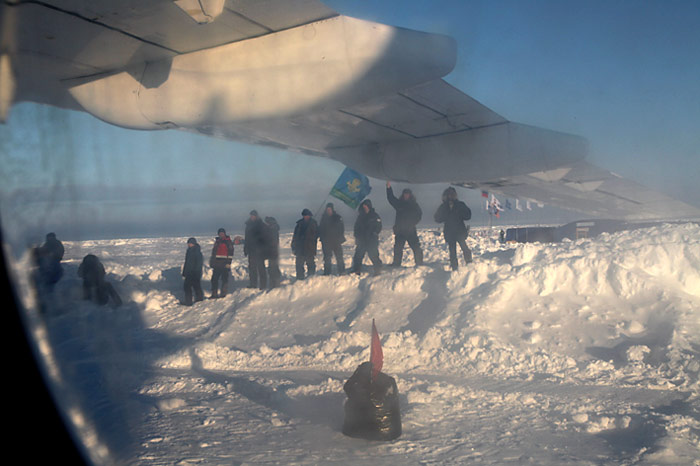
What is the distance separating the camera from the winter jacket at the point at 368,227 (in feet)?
29.8

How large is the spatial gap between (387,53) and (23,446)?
453 cm

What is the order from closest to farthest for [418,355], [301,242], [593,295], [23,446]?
[23,446] < [418,355] < [593,295] < [301,242]

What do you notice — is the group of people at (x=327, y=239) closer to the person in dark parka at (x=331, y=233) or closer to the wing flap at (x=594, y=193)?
the person in dark parka at (x=331, y=233)

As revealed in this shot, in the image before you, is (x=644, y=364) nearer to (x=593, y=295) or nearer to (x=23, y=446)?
(x=593, y=295)

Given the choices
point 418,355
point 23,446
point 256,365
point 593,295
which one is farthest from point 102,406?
point 593,295

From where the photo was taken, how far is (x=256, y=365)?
21.2ft

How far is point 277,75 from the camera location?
16.9 feet

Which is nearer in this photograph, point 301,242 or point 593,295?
point 593,295

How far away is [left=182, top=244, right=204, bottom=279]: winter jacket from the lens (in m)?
9.67

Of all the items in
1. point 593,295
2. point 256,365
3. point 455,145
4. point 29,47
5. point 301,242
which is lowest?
point 256,365

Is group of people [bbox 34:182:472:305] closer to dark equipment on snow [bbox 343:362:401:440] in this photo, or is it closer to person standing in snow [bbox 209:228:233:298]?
person standing in snow [bbox 209:228:233:298]

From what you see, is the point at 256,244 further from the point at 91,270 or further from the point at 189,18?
the point at 189,18

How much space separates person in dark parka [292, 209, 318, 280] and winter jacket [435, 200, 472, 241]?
266cm

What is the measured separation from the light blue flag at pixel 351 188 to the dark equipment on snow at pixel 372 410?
7.75m
